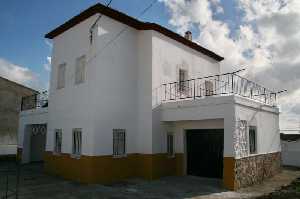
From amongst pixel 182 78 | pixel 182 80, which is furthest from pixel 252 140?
A: pixel 182 78

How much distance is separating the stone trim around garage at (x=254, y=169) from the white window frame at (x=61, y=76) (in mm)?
9393

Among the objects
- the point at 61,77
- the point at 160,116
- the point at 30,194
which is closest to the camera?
the point at 30,194

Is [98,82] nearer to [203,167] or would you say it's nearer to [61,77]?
[61,77]

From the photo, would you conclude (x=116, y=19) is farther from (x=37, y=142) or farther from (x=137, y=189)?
(x=37, y=142)

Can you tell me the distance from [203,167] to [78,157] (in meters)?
5.96

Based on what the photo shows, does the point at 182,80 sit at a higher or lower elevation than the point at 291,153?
higher

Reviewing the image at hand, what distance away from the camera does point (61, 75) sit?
1510cm

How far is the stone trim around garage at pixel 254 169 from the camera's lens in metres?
→ 11.3

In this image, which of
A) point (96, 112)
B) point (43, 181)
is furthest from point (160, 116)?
point (43, 181)

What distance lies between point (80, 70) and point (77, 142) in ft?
11.3

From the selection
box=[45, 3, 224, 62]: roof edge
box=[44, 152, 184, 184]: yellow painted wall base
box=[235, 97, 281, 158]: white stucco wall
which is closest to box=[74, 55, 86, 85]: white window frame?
box=[45, 3, 224, 62]: roof edge

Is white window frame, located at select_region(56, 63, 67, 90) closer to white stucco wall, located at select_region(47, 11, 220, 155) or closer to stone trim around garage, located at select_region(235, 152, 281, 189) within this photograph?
white stucco wall, located at select_region(47, 11, 220, 155)

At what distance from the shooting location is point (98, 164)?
12078 millimetres

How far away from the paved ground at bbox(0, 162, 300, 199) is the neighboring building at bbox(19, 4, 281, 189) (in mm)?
641
